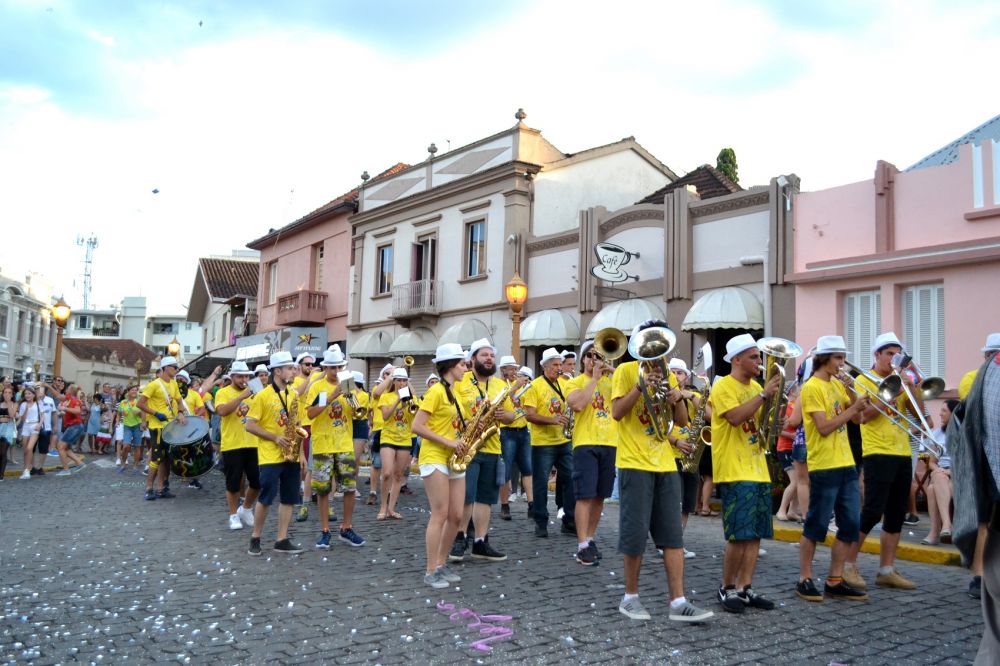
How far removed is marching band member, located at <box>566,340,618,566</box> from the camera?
8086mm

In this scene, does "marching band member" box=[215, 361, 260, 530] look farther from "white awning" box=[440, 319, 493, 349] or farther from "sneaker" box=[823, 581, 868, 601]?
"white awning" box=[440, 319, 493, 349]

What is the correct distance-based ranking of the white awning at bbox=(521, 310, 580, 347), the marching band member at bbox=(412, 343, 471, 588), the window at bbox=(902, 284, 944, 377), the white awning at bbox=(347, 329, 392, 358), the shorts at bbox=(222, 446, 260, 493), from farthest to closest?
the white awning at bbox=(347, 329, 392, 358), the white awning at bbox=(521, 310, 580, 347), the window at bbox=(902, 284, 944, 377), the shorts at bbox=(222, 446, 260, 493), the marching band member at bbox=(412, 343, 471, 588)

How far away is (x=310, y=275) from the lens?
33625mm

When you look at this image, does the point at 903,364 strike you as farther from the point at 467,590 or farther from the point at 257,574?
the point at 257,574

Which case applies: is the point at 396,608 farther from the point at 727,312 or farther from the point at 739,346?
the point at 727,312

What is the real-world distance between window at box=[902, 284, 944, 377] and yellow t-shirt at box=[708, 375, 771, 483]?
31.7 ft

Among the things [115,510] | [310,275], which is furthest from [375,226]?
[115,510]

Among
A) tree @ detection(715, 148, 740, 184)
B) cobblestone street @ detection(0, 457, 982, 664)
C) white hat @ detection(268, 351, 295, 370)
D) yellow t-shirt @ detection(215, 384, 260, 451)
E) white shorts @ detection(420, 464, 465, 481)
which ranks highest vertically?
tree @ detection(715, 148, 740, 184)

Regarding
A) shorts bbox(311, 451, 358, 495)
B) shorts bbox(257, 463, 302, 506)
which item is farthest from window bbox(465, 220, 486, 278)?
shorts bbox(257, 463, 302, 506)

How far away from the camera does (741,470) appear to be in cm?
616

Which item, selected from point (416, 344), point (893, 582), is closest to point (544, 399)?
point (893, 582)

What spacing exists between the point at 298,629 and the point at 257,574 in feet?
6.48

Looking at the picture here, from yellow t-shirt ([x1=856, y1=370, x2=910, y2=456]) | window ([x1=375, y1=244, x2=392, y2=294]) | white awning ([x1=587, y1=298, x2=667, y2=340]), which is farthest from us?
window ([x1=375, y1=244, x2=392, y2=294])

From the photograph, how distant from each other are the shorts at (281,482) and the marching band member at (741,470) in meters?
4.28
